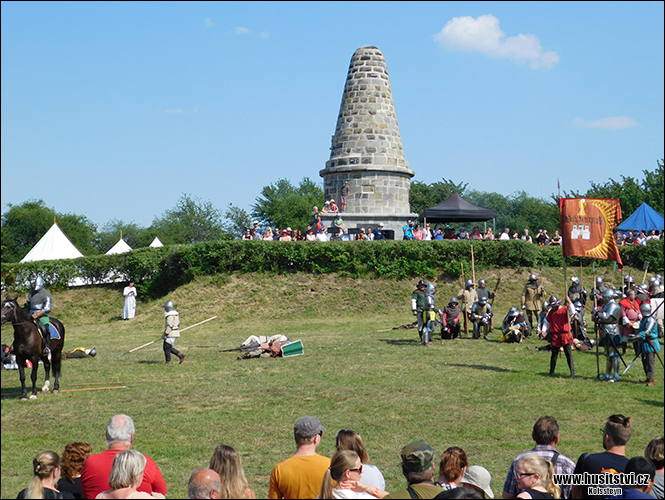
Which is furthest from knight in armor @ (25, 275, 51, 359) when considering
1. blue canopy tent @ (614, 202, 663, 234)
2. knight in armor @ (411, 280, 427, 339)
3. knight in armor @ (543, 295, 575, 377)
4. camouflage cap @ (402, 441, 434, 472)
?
blue canopy tent @ (614, 202, 663, 234)

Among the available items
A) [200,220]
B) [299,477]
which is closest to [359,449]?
[299,477]

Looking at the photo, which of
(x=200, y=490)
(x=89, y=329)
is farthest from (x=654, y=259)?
(x=200, y=490)

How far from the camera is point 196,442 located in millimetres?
9727

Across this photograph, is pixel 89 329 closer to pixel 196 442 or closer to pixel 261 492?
pixel 196 442

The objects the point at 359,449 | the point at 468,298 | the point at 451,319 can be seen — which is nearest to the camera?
the point at 359,449

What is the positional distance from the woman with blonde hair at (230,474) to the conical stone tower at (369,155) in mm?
27793

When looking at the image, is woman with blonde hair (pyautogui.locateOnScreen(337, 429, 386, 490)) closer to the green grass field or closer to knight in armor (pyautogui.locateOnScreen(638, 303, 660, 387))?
the green grass field

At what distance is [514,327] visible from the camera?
19109 millimetres

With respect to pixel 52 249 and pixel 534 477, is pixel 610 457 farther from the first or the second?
pixel 52 249

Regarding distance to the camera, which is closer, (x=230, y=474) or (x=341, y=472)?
(x=341, y=472)

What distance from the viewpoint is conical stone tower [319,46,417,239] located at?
107 feet

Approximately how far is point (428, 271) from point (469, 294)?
303 inches

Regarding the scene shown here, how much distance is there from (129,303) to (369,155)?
1275 centimetres

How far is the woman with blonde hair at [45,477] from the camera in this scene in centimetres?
477
